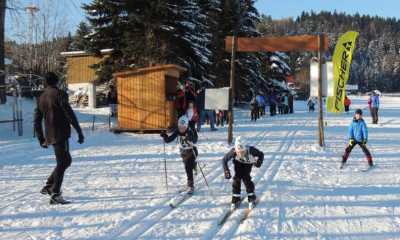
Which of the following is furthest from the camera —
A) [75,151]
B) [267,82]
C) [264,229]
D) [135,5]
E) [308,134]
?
[267,82]

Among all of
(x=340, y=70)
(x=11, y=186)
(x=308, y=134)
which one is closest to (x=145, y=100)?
(x=308, y=134)

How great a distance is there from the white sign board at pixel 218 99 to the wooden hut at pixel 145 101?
3626mm

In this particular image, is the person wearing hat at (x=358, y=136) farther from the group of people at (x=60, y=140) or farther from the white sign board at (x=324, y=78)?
the group of people at (x=60, y=140)

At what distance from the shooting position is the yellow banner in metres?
14.3

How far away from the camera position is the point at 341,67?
570 inches

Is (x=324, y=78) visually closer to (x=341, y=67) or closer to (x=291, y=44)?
(x=341, y=67)

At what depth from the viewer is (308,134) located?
18.5 metres

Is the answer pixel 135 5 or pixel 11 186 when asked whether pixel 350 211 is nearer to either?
pixel 11 186

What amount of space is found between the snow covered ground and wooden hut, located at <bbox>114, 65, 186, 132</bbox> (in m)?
4.01

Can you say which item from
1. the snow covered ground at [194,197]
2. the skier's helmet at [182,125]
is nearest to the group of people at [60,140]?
the snow covered ground at [194,197]

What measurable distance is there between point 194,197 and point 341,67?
8.32 metres

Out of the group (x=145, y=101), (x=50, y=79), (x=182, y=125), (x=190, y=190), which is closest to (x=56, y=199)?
(x=50, y=79)

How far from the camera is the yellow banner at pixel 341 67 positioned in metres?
14.3

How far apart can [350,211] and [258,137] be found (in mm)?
9979
